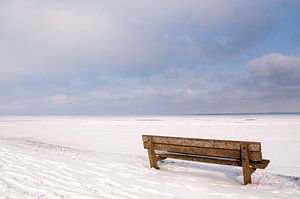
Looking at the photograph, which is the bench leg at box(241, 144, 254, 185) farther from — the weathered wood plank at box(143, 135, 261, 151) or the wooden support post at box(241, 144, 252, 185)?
the weathered wood plank at box(143, 135, 261, 151)

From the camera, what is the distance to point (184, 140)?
24.7ft

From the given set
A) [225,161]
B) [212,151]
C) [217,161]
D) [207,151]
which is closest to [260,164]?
[225,161]

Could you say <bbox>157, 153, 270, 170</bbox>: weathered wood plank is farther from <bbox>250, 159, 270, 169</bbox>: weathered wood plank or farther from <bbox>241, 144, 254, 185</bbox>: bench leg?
<bbox>241, 144, 254, 185</bbox>: bench leg

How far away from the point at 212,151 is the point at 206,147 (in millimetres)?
189

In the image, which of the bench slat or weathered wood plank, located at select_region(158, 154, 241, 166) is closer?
the bench slat

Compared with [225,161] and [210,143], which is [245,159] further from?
[210,143]

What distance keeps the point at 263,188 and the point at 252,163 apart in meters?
0.63

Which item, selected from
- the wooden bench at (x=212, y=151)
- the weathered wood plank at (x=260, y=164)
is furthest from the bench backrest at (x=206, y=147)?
the weathered wood plank at (x=260, y=164)

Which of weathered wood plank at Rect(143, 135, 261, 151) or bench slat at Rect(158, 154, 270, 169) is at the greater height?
weathered wood plank at Rect(143, 135, 261, 151)

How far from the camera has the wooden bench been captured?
6.49 meters

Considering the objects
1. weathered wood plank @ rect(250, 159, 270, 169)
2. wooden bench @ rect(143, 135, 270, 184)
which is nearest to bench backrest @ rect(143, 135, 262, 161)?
wooden bench @ rect(143, 135, 270, 184)

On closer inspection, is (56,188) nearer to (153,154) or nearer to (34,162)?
(34,162)

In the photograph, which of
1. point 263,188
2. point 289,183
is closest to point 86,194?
point 263,188

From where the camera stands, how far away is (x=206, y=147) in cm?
711
